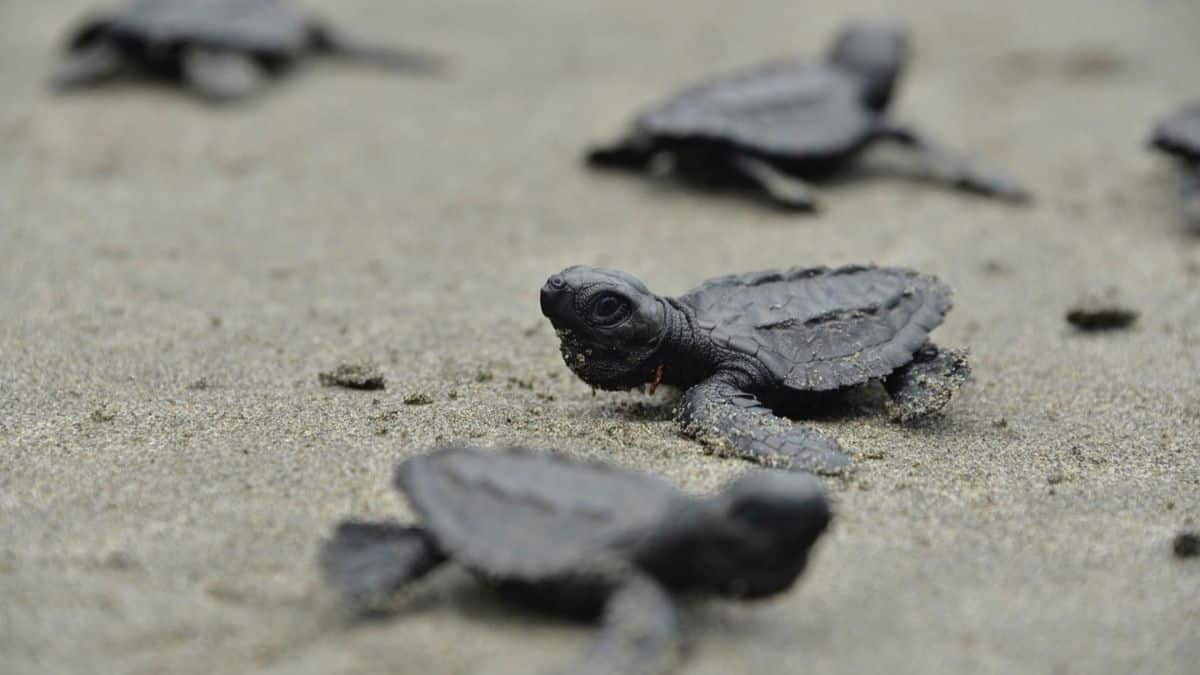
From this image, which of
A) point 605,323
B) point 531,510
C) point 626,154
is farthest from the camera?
point 626,154

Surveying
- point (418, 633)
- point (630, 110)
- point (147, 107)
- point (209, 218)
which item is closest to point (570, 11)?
point (630, 110)

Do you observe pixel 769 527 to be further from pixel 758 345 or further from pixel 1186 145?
pixel 1186 145

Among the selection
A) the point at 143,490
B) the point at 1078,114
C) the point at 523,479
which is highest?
the point at 523,479

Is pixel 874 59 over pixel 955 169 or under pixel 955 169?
over

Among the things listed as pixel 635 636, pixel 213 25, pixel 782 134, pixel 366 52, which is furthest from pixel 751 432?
pixel 366 52

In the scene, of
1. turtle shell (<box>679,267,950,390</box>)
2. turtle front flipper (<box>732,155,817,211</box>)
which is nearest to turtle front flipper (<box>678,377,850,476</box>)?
turtle shell (<box>679,267,950,390</box>)

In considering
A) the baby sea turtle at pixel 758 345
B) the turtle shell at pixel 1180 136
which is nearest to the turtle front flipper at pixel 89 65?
the baby sea turtle at pixel 758 345

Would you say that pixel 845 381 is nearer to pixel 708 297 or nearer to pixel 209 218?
pixel 708 297
